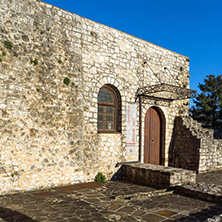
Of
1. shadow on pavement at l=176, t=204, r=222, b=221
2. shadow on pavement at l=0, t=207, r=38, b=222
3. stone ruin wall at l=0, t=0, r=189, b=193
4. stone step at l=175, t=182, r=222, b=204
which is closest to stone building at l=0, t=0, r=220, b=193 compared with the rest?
stone ruin wall at l=0, t=0, r=189, b=193

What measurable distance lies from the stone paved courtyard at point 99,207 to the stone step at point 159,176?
1.77ft

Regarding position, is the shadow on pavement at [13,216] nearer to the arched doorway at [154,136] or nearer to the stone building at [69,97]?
the stone building at [69,97]

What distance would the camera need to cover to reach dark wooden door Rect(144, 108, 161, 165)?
957cm

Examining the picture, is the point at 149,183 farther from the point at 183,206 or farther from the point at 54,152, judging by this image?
the point at 54,152

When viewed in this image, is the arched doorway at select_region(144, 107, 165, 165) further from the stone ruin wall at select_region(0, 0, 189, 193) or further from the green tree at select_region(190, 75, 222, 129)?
the green tree at select_region(190, 75, 222, 129)

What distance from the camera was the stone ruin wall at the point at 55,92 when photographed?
6043mm

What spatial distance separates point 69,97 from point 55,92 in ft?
1.59

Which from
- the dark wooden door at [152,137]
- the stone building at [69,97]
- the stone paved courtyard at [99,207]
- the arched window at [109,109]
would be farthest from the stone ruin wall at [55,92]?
the dark wooden door at [152,137]

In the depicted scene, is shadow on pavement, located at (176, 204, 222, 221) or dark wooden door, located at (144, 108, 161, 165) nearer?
shadow on pavement, located at (176, 204, 222, 221)

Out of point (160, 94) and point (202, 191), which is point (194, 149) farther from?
point (202, 191)

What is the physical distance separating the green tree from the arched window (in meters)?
19.7

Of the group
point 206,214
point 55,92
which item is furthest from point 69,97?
point 206,214

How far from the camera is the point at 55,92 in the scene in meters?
6.92

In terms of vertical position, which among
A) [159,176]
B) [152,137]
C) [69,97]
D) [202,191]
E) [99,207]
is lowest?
[99,207]
